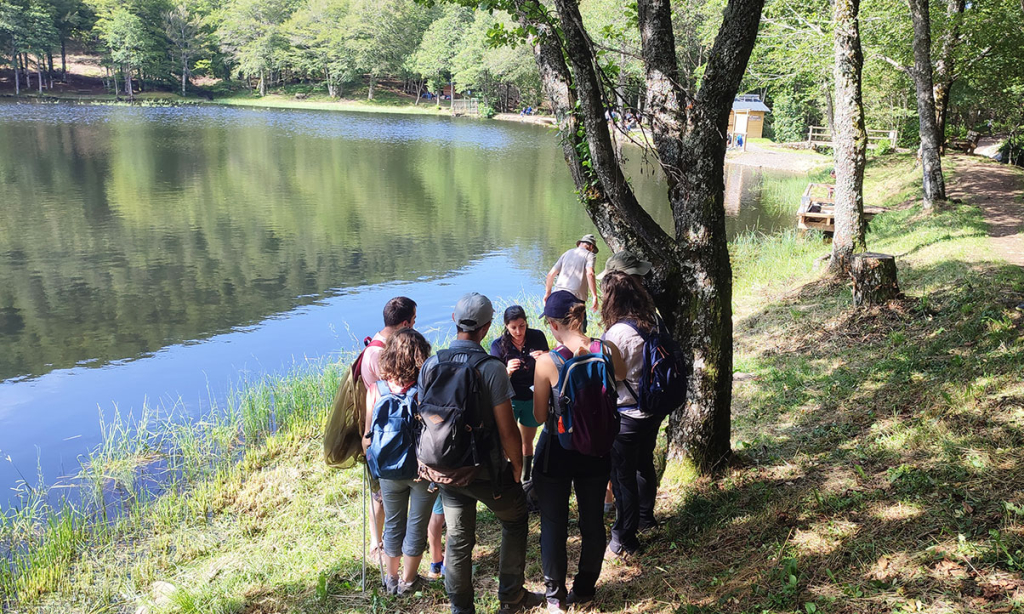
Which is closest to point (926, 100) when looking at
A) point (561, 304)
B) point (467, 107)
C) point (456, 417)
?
point (561, 304)

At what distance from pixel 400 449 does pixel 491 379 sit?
78cm

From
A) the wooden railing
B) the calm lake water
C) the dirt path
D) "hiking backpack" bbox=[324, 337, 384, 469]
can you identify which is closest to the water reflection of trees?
the calm lake water

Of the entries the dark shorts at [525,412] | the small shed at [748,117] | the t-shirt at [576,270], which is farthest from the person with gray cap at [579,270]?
the small shed at [748,117]

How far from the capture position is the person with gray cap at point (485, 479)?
3.37m

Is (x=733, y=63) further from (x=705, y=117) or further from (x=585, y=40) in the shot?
(x=585, y=40)

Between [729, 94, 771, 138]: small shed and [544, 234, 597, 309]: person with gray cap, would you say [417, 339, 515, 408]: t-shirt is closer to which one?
[544, 234, 597, 309]: person with gray cap

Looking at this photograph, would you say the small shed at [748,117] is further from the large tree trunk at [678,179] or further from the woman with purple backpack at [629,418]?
the woman with purple backpack at [629,418]

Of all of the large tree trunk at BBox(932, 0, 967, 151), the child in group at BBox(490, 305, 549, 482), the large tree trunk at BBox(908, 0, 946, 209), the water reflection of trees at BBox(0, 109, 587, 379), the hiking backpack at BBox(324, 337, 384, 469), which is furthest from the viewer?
the large tree trunk at BBox(932, 0, 967, 151)

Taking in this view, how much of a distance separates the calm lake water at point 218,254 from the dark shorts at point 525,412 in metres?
3.95

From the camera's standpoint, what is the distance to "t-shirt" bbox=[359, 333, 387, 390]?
12.9 ft

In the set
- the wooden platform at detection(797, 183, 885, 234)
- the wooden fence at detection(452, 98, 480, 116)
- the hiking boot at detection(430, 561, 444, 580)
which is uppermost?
the wooden fence at detection(452, 98, 480, 116)

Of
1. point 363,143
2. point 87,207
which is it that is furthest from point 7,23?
point 87,207

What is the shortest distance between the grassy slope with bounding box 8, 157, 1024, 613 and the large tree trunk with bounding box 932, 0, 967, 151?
32.0 ft

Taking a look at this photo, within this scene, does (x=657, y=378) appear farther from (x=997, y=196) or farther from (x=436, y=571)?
(x=997, y=196)
